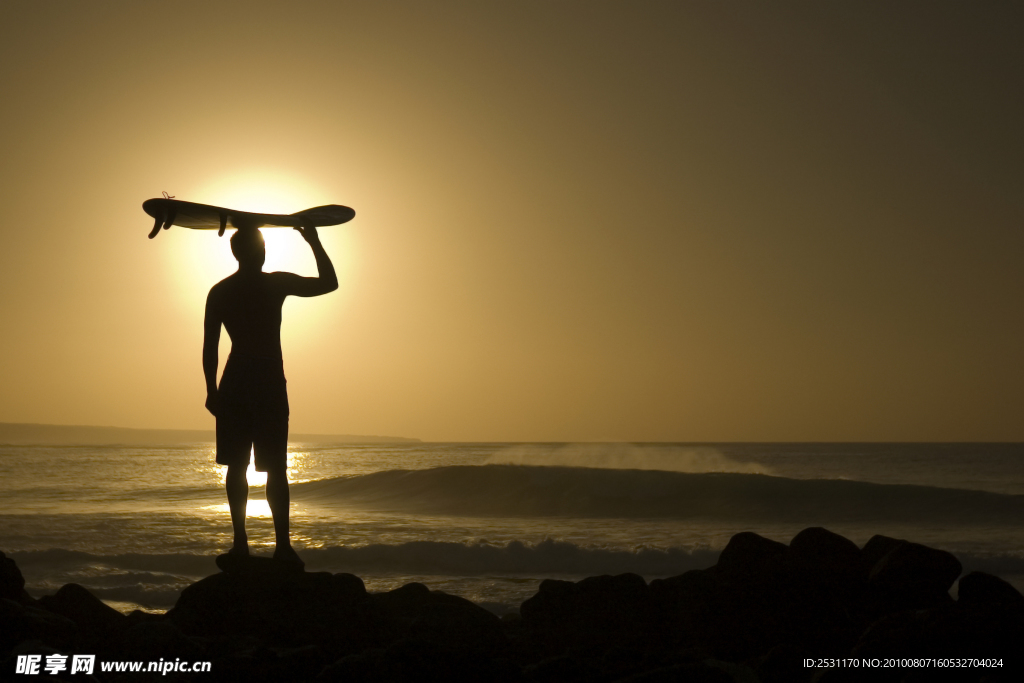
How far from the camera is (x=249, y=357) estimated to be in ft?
17.0

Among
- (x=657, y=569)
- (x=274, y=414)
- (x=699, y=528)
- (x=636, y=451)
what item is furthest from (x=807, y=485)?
(x=636, y=451)

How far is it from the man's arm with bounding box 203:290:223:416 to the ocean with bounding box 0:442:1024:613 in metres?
5.52

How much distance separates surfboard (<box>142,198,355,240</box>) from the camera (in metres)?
4.98

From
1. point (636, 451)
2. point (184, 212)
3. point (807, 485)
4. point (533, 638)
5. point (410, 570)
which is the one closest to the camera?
point (184, 212)

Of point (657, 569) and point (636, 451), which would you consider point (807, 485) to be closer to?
point (657, 569)

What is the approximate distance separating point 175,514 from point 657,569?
11965 millimetres

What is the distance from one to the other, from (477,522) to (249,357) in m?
15.9

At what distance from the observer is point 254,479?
3466cm

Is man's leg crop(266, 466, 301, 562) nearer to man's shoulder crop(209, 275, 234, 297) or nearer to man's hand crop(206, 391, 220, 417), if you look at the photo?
man's hand crop(206, 391, 220, 417)

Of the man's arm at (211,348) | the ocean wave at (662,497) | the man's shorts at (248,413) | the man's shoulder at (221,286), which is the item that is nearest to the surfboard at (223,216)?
the man's shoulder at (221,286)

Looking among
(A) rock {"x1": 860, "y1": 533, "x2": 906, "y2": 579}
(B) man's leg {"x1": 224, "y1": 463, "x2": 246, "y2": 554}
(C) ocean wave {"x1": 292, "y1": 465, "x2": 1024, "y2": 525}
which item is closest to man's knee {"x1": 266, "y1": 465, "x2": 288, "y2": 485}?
(B) man's leg {"x1": 224, "y1": 463, "x2": 246, "y2": 554}

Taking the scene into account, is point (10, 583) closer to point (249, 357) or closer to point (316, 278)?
point (249, 357)

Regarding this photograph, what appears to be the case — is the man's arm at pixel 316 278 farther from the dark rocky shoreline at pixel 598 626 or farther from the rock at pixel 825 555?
the rock at pixel 825 555

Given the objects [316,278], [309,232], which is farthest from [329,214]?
[316,278]
